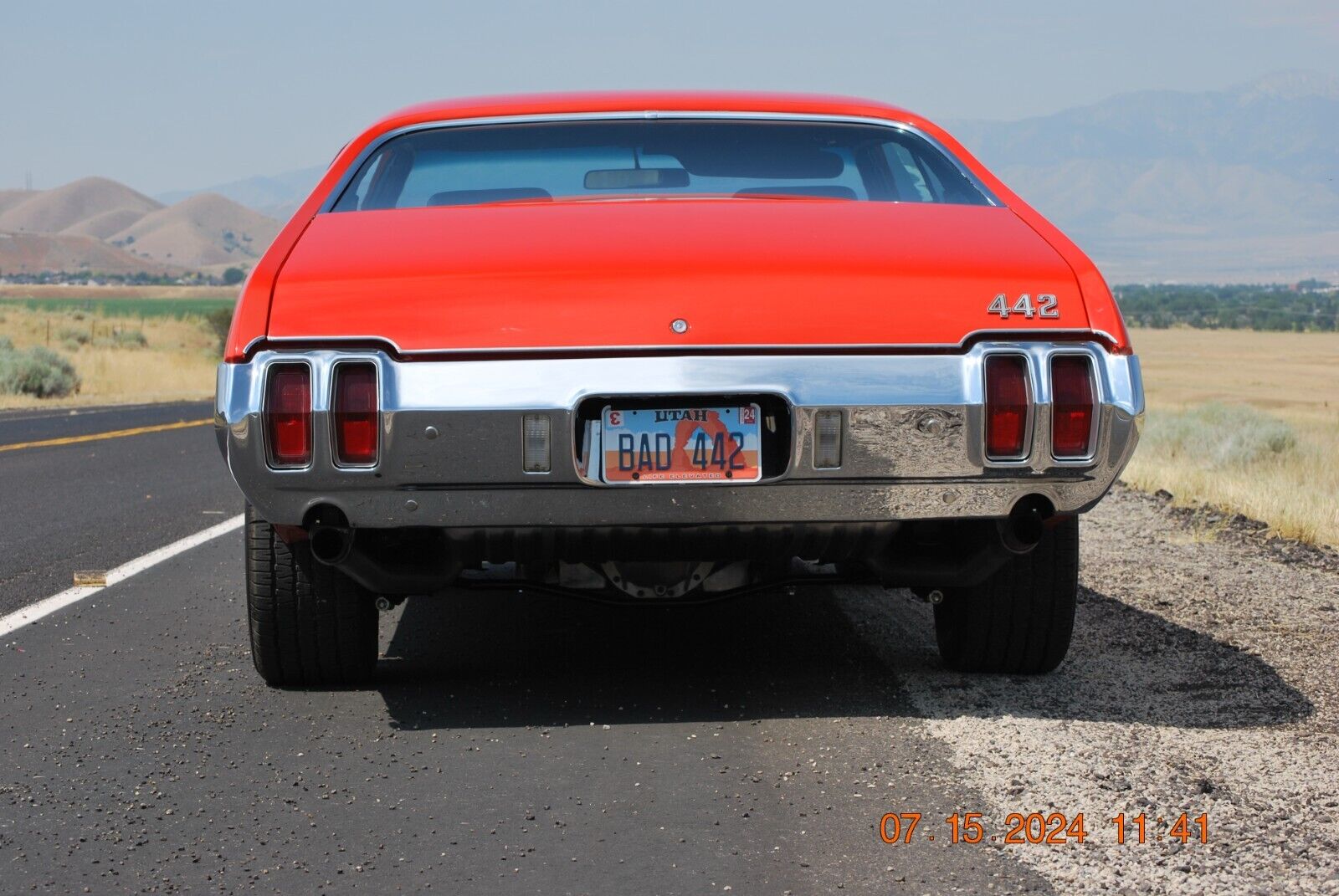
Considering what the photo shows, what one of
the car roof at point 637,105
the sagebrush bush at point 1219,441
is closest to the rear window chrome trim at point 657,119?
the car roof at point 637,105

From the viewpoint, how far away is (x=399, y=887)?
3098 mm

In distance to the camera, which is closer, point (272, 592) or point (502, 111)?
point (272, 592)

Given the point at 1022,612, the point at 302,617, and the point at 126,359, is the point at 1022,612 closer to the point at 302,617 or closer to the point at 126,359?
the point at 302,617

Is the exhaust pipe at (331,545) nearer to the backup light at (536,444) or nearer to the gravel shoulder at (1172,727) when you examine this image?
the backup light at (536,444)

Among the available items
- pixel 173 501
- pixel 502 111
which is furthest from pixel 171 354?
pixel 502 111

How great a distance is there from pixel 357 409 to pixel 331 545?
40cm

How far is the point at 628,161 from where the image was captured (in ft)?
16.3

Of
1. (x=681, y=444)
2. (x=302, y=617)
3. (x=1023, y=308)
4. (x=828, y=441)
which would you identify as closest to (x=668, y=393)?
(x=681, y=444)

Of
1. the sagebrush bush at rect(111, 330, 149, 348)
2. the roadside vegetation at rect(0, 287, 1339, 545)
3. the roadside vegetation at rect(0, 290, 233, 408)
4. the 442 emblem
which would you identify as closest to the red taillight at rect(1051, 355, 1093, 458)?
the 442 emblem

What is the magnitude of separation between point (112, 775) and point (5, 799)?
26 centimetres

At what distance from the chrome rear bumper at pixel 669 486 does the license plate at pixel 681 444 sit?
0.04 m

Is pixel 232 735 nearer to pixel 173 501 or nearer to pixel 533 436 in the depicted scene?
pixel 533 436

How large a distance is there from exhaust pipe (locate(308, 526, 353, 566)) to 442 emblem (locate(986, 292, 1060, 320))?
1694 mm

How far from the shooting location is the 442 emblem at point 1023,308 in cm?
385
